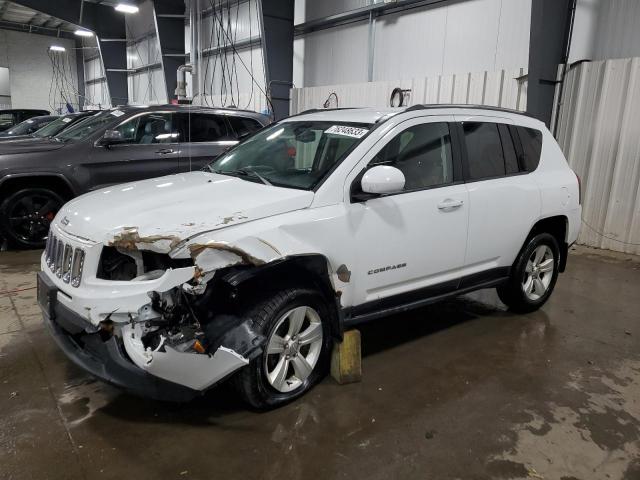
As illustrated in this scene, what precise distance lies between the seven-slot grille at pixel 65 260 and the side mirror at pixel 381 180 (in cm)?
158

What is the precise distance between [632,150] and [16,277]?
7623 mm

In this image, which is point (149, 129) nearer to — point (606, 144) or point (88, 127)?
Answer: point (88, 127)

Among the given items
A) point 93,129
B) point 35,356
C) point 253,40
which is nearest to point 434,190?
point 35,356

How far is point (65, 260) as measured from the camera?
2.69 meters

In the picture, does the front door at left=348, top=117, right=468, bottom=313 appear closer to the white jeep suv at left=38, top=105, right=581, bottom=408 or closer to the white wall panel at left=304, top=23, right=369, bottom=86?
the white jeep suv at left=38, top=105, right=581, bottom=408

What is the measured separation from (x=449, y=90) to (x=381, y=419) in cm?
677

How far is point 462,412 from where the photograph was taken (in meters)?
2.93

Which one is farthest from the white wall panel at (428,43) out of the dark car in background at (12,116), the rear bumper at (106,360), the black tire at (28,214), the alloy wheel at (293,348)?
the dark car in background at (12,116)

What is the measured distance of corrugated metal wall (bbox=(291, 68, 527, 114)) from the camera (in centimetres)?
745

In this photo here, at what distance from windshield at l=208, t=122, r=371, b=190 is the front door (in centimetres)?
25

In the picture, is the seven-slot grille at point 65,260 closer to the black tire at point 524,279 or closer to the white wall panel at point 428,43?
the black tire at point 524,279

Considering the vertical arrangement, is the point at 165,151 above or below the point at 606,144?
below

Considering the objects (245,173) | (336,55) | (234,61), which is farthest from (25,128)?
(245,173)

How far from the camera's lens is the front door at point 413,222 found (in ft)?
9.96
